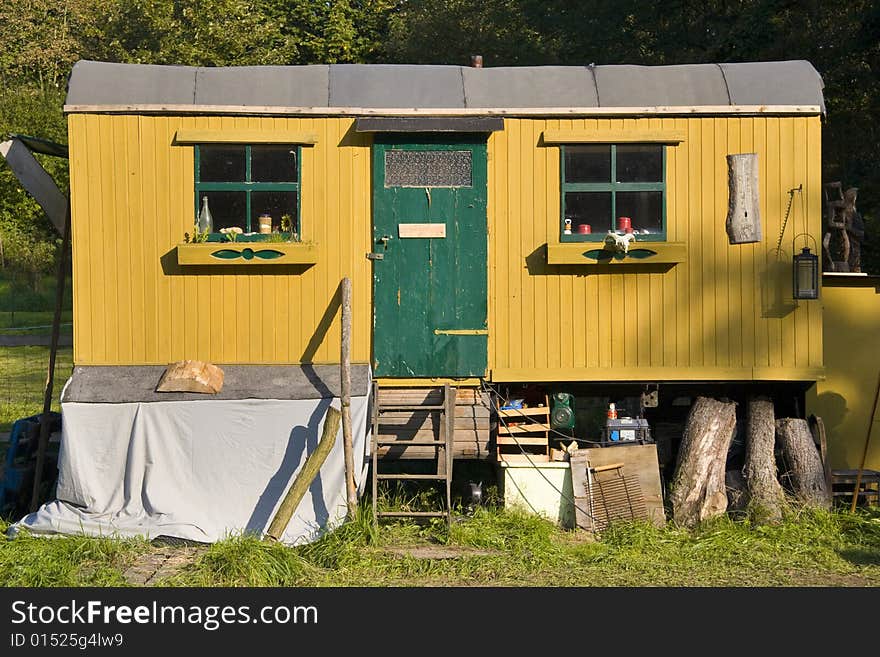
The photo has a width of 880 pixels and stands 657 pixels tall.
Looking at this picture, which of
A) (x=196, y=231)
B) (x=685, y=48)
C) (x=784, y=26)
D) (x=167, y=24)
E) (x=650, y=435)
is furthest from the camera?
(x=167, y=24)

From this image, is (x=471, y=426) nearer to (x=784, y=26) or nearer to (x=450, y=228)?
(x=450, y=228)

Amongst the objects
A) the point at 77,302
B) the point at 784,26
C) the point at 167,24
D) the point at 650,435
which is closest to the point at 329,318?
the point at 77,302

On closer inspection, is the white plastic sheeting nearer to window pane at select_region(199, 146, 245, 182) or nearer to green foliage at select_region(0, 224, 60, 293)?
window pane at select_region(199, 146, 245, 182)

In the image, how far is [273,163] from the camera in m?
8.94

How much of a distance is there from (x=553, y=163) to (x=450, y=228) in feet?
3.30

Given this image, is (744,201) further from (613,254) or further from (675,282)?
(613,254)

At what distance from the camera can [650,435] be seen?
9.52 meters

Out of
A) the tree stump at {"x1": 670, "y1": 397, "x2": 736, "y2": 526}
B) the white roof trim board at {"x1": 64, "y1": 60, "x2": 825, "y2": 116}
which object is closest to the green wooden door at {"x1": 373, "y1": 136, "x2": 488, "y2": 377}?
the white roof trim board at {"x1": 64, "y1": 60, "x2": 825, "y2": 116}

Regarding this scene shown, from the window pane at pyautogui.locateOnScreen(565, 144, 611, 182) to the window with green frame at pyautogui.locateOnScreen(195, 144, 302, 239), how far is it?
2.23 meters

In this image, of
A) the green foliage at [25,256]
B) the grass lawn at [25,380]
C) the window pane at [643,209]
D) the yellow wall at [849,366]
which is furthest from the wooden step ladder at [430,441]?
the green foliage at [25,256]

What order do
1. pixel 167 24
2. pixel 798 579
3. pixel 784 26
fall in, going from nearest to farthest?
pixel 798 579 < pixel 784 26 < pixel 167 24

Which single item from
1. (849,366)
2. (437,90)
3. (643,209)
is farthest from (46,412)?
(849,366)

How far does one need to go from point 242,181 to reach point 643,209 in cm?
329

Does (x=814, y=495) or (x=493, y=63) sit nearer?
(x=814, y=495)
